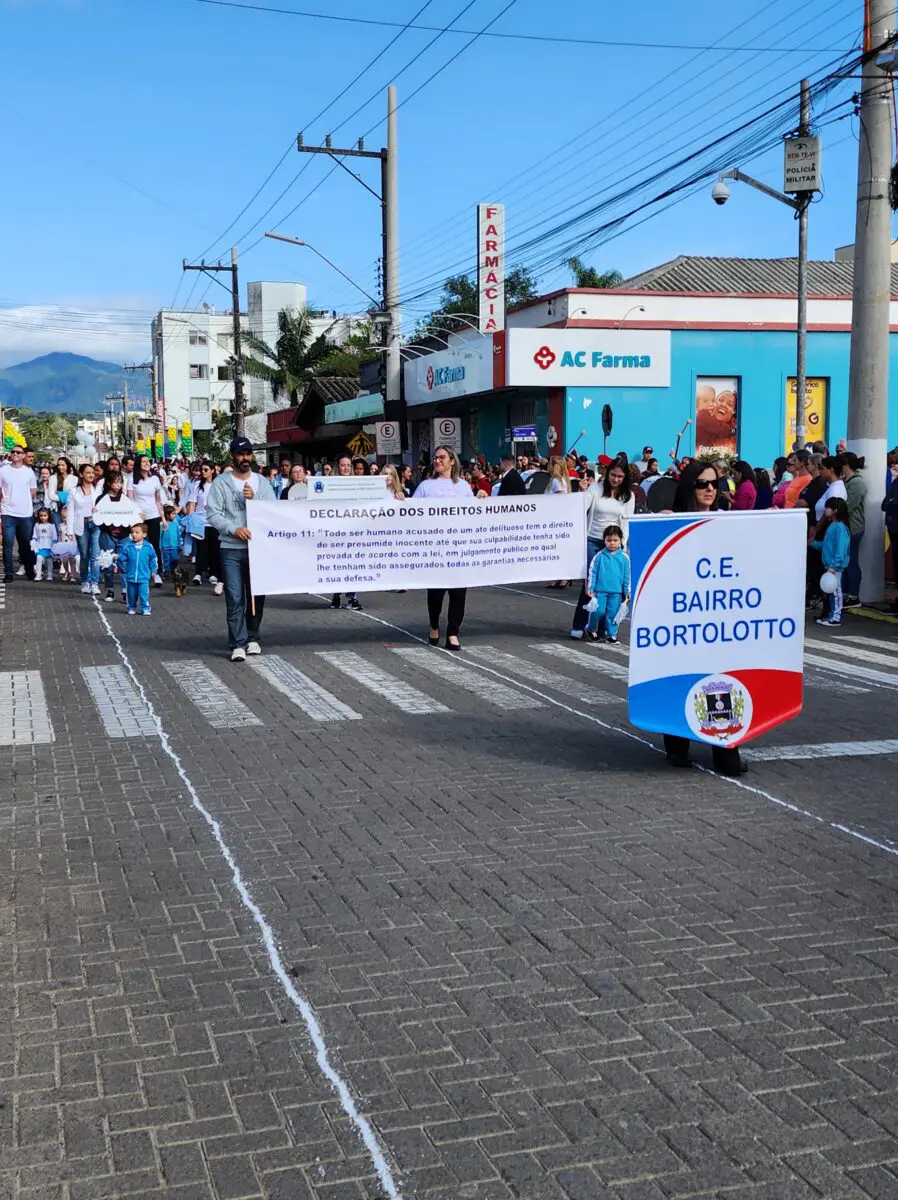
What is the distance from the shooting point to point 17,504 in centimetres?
1983

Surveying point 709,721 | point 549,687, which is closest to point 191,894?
point 709,721

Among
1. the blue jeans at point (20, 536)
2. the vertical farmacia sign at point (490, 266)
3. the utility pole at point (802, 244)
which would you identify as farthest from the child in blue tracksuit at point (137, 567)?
the vertical farmacia sign at point (490, 266)

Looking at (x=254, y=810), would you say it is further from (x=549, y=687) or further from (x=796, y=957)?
(x=549, y=687)

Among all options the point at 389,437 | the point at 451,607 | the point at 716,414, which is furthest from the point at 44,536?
the point at 716,414

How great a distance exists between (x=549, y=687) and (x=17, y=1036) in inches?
270

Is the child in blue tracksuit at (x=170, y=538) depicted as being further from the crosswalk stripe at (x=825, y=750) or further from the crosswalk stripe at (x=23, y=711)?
the crosswalk stripe at (x=825, y=750)

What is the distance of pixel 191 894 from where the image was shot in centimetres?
545

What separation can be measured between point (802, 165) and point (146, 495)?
11.8 meters

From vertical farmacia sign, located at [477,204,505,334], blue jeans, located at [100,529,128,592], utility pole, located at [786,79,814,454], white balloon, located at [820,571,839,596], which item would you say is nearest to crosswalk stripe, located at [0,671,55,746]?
blue jeans, located at [100,529,128,592]

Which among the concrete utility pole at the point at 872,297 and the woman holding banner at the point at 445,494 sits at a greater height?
the concrete utility pole at the point at 872,297

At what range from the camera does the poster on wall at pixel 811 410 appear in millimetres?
34156

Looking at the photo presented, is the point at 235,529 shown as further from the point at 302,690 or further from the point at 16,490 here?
the point at 16,490

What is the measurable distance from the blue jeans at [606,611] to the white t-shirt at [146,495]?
7.88 metres

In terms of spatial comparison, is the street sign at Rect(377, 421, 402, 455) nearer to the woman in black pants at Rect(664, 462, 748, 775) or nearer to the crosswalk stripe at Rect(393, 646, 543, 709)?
the crosswalk stripe at Rect(393, 646, 543, 709)
